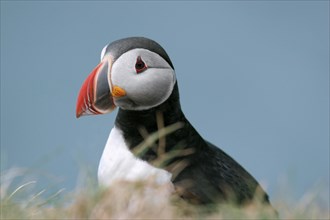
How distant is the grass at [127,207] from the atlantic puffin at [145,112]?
0.98 metres

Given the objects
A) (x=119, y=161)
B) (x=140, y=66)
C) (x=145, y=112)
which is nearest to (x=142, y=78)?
(x=140, y=66)

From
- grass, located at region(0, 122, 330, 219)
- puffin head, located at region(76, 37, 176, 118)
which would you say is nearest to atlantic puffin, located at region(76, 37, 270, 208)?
puffin head, located at region(76, 37, 176, 118)

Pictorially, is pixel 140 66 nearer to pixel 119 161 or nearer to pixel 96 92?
pixel 96 92

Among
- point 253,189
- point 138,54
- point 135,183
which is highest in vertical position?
point 138,54

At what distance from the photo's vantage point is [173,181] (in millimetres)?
3986

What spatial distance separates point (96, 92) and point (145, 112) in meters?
0.39

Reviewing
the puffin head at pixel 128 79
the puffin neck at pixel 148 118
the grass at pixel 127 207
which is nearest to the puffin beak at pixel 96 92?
the puffin head at pixel 128 79

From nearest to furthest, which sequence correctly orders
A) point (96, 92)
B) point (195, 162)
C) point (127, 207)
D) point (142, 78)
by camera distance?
point (127, 207) → point (195, 162) → point (96, 92) → point (142, 78)

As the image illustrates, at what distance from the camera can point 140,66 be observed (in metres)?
4.53

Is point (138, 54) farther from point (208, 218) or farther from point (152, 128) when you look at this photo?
point (208, 218)

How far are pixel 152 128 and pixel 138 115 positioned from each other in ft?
0.45

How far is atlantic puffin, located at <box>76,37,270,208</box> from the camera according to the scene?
430cm

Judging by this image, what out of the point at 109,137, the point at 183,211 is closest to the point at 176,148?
the point at 109,137

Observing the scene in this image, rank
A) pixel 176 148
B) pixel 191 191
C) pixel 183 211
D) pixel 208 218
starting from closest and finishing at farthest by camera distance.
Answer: pixel 208 218, pixel 183 211, pixel 191 191, pixel 176 148
